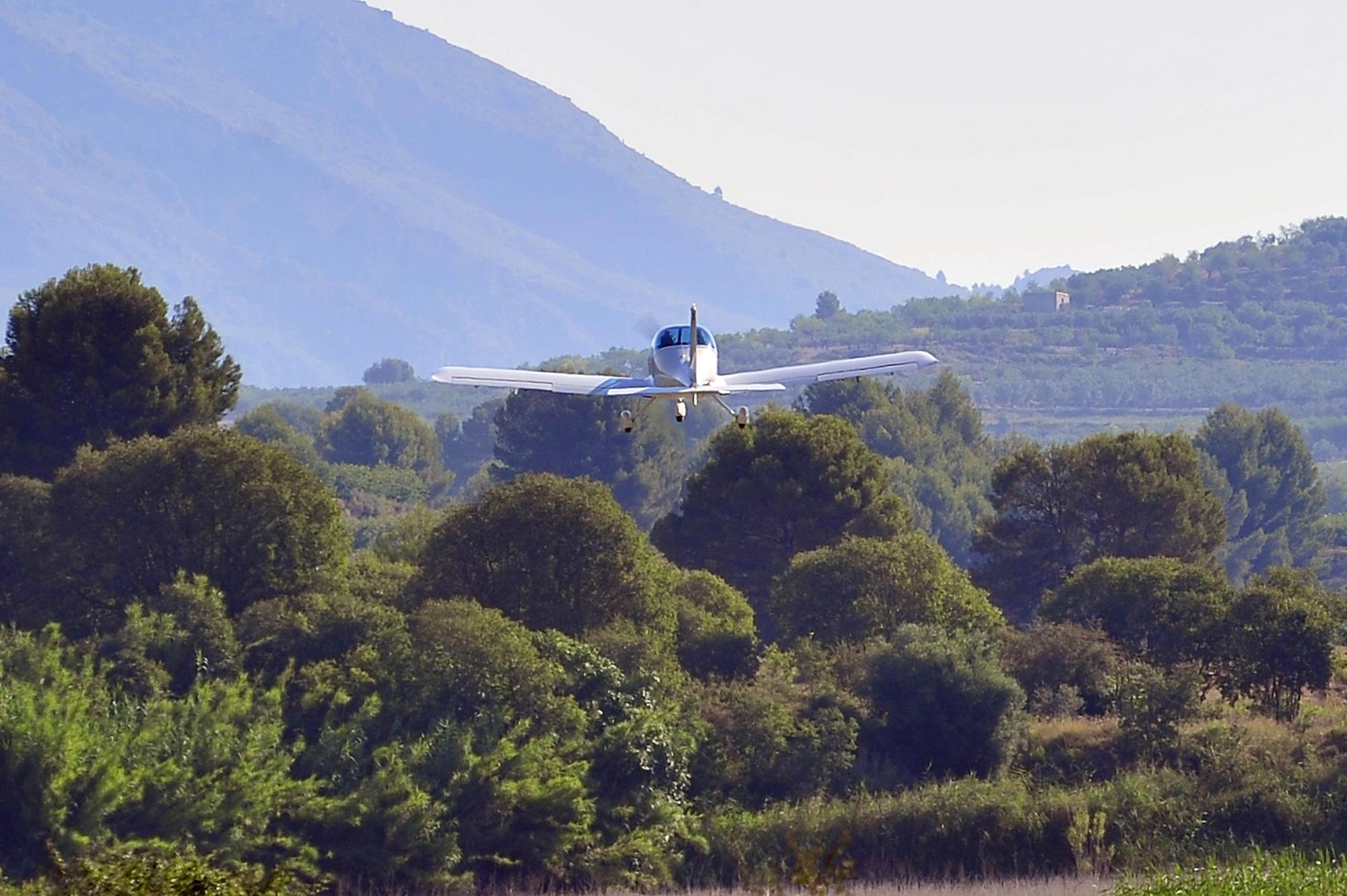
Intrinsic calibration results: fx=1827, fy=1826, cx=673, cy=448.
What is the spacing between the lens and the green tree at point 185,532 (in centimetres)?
5612

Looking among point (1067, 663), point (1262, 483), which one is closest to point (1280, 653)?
point (1067, 663)

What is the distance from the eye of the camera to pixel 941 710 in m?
50.5

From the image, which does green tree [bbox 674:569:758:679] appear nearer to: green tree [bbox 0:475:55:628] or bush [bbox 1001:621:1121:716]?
bush [bbox 1001:621:1121:716]

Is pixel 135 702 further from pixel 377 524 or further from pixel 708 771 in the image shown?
pixel 377 524

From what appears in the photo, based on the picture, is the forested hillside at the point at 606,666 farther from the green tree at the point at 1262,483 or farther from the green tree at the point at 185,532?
the green tree at the point at 1262,483

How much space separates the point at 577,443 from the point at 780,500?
64.5m

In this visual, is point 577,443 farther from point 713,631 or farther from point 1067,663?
point 1067,663

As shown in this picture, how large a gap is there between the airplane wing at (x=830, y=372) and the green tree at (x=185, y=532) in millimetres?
17922

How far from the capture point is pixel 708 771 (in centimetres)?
4897

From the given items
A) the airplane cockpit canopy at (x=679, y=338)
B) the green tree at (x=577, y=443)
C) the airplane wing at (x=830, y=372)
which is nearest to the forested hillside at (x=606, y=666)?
the airplane wing at (x=830, y=372)

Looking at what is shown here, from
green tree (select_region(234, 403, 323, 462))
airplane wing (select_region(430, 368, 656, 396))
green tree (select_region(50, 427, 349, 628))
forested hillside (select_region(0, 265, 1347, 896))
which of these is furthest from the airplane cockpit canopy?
green tree (select_region(234, 403, 323, 462))

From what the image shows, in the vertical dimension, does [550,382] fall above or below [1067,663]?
above

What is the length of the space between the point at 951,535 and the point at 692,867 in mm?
94301

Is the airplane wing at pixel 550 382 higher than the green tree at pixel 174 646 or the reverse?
higher
